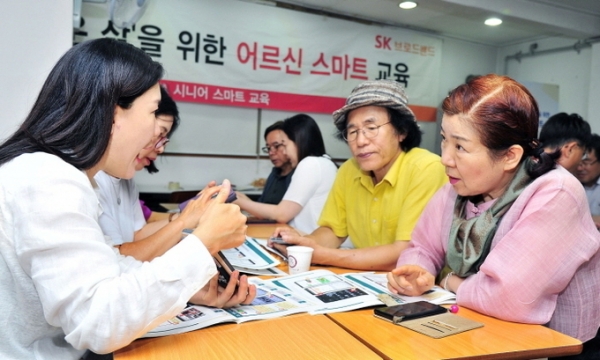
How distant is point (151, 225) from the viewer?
8.04 ft

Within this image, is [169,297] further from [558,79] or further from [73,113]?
[558,79]

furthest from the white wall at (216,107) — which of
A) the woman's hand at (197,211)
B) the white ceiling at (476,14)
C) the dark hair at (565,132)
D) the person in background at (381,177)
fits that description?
the dark hair at (565,132)

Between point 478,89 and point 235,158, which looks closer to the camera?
point 478,89

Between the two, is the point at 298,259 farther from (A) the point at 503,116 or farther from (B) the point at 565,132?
(B) the point at 565,132

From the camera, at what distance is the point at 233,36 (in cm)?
512

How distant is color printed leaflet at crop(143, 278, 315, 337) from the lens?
1.14 metres

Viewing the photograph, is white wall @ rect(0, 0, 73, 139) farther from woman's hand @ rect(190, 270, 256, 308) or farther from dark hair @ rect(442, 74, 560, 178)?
dark hair @ rect(442, 74, 560, 178)

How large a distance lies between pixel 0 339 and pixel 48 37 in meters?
1.45

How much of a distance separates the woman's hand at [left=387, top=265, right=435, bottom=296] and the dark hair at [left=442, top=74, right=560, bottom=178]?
41 centimetres

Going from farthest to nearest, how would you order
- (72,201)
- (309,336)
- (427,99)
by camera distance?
(427,99), (309,336), (72,201)

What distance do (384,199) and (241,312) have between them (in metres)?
1.01

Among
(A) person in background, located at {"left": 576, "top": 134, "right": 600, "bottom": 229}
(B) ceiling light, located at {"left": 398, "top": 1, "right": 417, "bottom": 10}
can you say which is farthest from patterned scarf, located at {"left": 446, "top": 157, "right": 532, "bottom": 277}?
(B) ceiling light, located at {"left": 398, "top": 1, "right": 417, "bottom": 10}

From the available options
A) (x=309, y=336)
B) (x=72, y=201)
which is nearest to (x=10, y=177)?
(x=72, y=201)

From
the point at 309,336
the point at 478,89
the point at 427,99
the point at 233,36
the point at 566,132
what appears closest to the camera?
the point at 309,336
